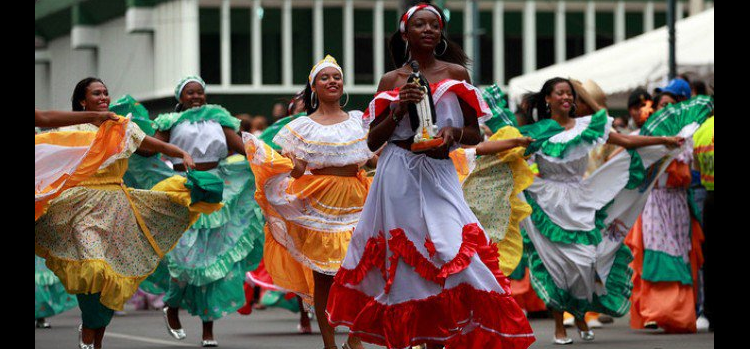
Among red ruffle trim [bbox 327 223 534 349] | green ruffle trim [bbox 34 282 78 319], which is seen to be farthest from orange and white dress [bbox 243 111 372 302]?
green ruffle trim [bbox 34 282 78 319]

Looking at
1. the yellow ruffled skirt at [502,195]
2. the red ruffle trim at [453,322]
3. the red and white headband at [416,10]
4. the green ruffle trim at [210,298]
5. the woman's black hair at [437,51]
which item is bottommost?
the green ruffle trim at [210,298]

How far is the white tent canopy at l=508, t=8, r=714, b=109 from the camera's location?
17828 millimetres

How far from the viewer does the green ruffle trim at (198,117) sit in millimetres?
11914

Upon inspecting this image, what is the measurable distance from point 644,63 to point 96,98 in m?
10.9

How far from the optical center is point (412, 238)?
306 inches

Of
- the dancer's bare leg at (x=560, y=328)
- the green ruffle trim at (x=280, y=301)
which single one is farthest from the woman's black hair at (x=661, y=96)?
the green ruffle trim at (x=280, y=301)

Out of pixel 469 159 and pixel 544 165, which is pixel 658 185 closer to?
pixel 544 165

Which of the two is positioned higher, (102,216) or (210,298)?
(102,216)

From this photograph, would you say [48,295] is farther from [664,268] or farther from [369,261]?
[369,261]

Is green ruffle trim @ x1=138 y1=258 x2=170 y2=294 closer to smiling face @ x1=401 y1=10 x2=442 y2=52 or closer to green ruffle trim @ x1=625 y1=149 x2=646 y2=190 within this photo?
green ruffle trim @ x1=625 y1=149 x2=646 y2=190

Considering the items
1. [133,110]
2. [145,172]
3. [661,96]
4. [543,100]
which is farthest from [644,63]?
[133,110]

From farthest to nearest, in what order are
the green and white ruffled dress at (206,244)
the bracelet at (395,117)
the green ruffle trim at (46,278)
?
the green ruffle trim at (46,278), the green and white ruffled dress at (206,244), the bracelet at (395,117)

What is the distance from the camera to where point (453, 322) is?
25.1 ft

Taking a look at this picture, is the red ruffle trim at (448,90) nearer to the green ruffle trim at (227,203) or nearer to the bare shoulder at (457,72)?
the bare shoulder at (457,72)
